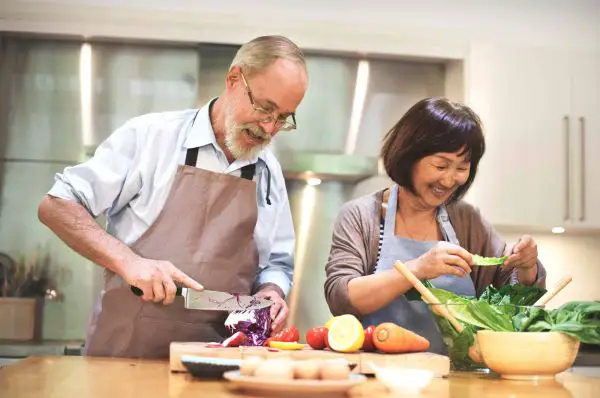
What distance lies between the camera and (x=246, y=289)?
2.30 metres

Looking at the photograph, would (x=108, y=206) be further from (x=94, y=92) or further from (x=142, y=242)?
(x=94, y=92)

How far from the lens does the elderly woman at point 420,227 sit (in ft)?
7.09

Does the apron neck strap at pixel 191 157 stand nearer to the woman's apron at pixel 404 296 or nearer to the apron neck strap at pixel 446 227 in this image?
the woman's apron at pixel 404 296

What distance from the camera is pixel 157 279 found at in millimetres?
1982

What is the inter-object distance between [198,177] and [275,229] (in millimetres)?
321

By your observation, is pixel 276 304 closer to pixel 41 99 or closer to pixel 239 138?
pixel 239 138

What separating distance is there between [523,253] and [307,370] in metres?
1.01

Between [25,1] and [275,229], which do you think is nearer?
[275,229]

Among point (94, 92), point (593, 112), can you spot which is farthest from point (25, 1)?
point (593, 112)

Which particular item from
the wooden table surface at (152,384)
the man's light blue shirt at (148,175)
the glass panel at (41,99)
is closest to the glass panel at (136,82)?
the glass panel at (41,99)

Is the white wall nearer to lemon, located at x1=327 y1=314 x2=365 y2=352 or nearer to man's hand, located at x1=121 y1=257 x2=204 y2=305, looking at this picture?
man's hand, located at x1=121 y1=257 x2=204 y2=305

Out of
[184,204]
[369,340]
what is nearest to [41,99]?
[184,204]

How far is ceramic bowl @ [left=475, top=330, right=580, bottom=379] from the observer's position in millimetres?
1652

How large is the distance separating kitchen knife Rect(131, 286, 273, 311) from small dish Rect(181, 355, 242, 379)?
1.64 ft
